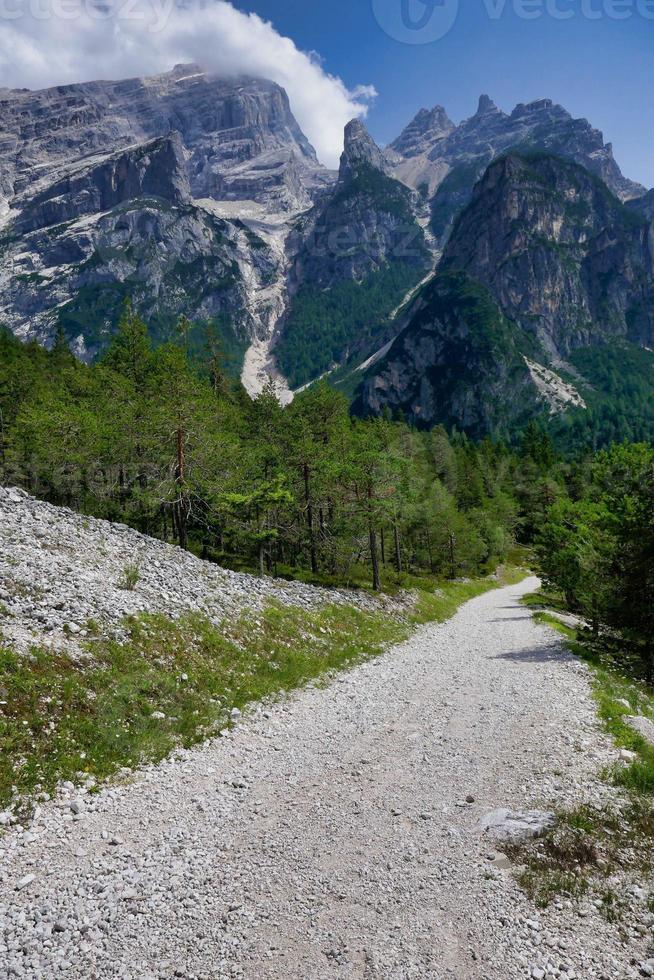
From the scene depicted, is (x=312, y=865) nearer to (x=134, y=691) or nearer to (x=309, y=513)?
(x=134, y=691)

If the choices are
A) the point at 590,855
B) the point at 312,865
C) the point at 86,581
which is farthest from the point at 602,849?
the point at 86,581

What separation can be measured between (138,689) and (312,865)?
294 inches

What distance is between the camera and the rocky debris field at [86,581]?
14.6m

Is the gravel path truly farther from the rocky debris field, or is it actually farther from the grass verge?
the rocky debris field

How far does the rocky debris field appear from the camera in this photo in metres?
14.6

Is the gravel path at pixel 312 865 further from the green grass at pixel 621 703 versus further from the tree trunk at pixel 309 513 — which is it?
the tree trunk at pixel 309 513

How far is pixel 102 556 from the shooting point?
20.7 metres

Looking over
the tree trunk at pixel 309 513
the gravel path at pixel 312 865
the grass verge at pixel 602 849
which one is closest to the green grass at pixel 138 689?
the gravel path at pixel 312 865

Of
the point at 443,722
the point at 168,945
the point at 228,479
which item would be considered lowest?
the point at 443,722

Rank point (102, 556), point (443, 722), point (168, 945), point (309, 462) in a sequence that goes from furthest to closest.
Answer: point (309, 462), point (102, 556), point (443, 722), point (168, 945)

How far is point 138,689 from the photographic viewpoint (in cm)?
1369

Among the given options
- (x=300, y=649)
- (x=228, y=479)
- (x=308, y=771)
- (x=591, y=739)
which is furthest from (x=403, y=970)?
(x=228, y=479)

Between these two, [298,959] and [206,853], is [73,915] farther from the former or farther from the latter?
[298,959]

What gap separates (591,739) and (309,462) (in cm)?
2882
